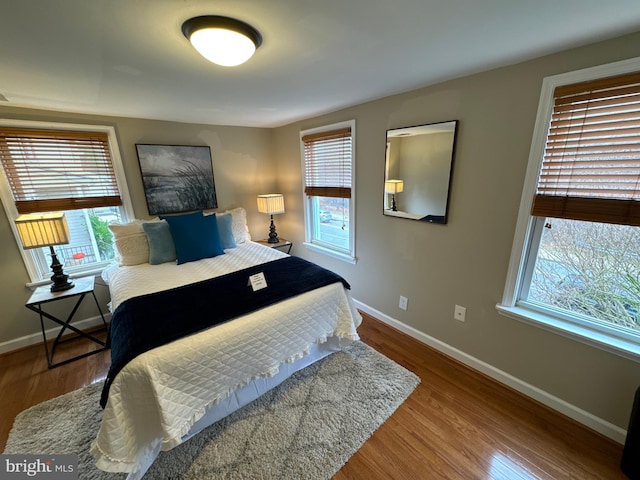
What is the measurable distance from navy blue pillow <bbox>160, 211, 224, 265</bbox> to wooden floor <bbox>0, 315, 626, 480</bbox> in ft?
3.77

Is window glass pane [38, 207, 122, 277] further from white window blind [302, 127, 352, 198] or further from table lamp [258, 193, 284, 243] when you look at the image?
white window blind [302, 127, 352, 198]

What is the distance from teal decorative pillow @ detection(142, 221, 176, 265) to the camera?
7.70ft

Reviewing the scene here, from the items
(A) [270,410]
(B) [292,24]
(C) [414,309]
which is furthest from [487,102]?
(A) [270,410]

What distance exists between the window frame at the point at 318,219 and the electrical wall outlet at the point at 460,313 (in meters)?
1.10

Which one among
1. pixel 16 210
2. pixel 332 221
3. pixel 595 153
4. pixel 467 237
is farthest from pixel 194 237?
pixel 595 153

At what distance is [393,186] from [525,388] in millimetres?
1781

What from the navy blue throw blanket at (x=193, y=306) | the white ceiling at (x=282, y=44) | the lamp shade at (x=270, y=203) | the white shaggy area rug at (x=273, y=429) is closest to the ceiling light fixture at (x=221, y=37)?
the white ceiling at (x=282, y=44)

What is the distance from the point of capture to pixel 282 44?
1.21 meters

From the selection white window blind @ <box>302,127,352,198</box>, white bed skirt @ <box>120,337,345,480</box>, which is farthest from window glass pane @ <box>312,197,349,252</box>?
white bed skirt @ <box>120,337,345,480</box>

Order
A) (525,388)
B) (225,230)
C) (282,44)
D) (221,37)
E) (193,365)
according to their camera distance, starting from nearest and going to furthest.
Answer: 1. (221,37)
2. (282,44)
3. (193,365)
4. (525,388)
5. (225,230)

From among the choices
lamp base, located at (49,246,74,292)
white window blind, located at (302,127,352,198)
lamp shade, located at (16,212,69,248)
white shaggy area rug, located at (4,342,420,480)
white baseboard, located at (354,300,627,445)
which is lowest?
white shaggy area rug, located at (4,342,420,480)

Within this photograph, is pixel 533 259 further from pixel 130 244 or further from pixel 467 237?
pixel 130 244

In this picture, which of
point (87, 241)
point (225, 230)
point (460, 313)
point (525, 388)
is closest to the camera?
point (525, 388)

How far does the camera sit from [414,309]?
2.31m
